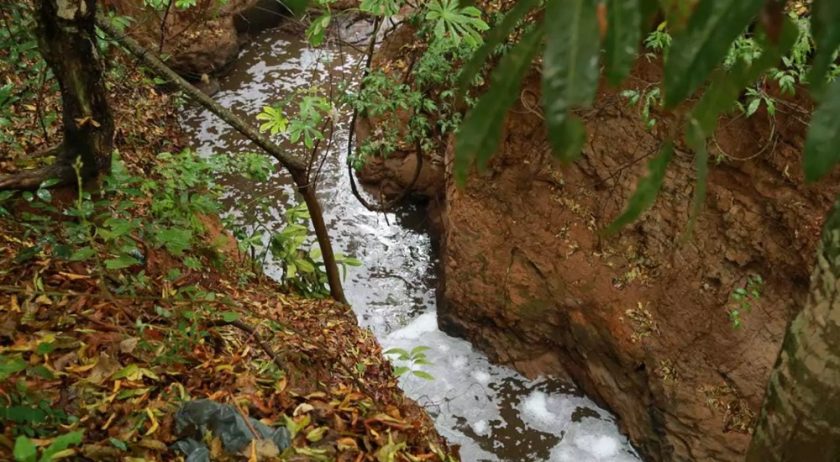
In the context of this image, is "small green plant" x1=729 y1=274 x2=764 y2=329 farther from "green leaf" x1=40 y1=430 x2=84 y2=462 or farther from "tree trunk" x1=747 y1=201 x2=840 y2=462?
"green leaf" x1=40 y1=430 x2=84 y2=462

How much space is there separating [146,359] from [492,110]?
1972 mm

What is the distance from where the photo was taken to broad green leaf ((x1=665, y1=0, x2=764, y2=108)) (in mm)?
555

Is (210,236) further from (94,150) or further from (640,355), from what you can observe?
(640,355)

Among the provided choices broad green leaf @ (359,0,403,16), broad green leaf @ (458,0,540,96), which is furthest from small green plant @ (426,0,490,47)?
broad green leaf @ (458,0,540,96)

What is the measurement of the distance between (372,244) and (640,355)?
256 centimetres

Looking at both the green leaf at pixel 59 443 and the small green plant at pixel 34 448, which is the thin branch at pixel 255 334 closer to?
the small green plant at pixel 34 448

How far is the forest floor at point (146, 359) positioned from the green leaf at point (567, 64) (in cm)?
126

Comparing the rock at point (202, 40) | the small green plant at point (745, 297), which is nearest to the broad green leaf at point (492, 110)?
the small green plant at point (745, 297)

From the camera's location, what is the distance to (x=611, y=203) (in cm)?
420

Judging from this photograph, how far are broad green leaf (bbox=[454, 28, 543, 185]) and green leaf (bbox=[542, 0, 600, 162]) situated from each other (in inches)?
2.1

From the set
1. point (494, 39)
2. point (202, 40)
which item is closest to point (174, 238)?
point (494, 39)

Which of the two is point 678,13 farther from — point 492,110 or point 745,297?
point 745,297

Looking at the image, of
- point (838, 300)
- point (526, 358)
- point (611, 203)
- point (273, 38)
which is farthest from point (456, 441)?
point (273, 38)

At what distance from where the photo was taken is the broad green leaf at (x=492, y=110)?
601 mm
